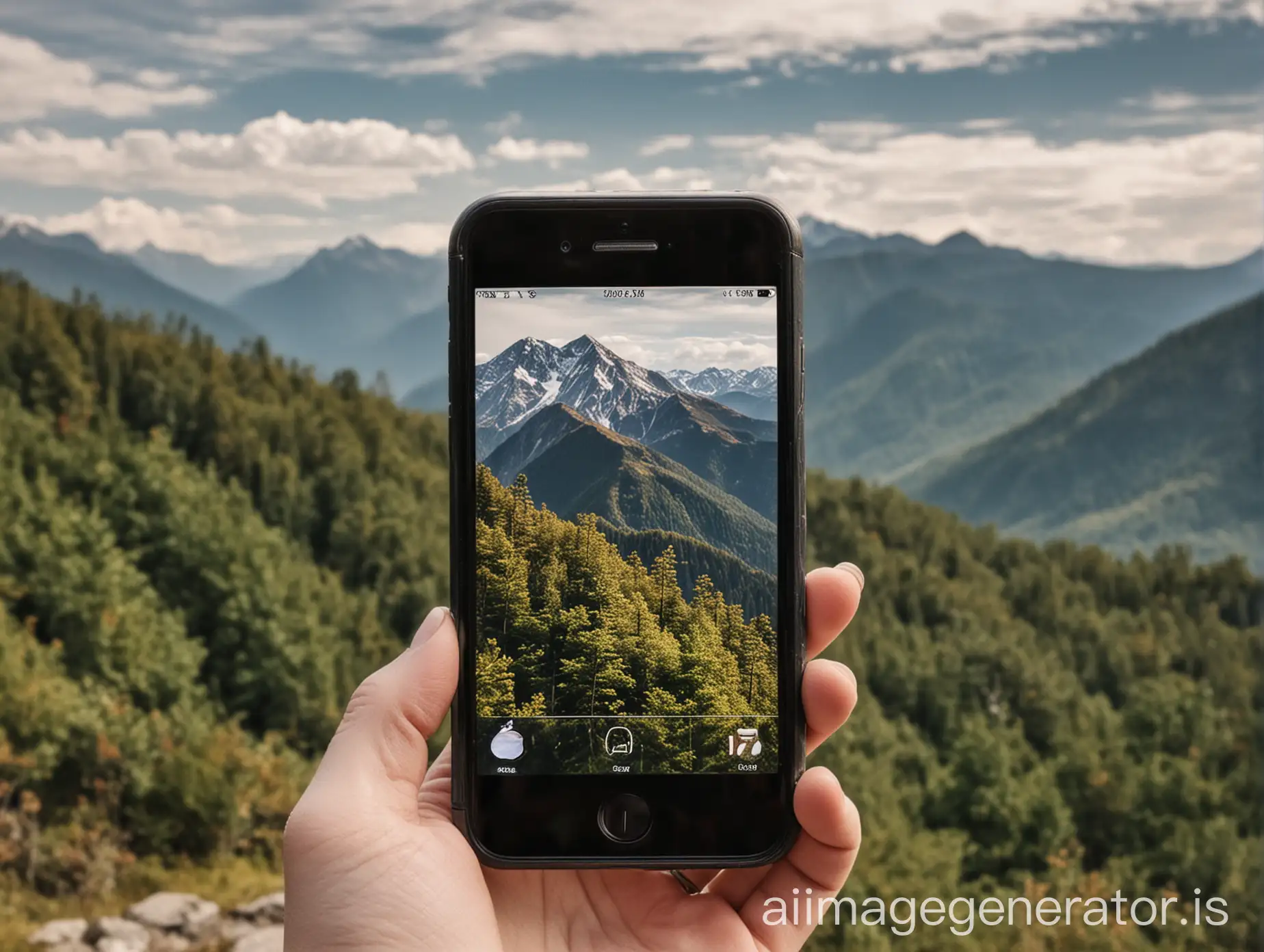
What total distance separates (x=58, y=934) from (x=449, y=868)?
2202 millimetres

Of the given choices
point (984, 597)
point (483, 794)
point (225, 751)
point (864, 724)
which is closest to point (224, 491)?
point (225, 751)

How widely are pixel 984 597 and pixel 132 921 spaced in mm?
2294

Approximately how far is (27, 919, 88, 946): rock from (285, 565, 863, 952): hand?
6.89ft

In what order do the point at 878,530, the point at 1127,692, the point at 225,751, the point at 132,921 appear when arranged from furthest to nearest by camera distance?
the point at 878,530 < the point at 1127,692 < the point at 225,751 < the point at 132,921

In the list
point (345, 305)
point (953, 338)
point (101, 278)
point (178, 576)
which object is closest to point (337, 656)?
point (178, 576)

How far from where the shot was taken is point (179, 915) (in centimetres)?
265

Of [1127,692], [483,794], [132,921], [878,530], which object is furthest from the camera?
[878,530]

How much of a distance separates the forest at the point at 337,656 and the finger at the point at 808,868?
5.89 ft

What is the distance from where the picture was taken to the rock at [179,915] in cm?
264

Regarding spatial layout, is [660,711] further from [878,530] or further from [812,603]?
[878,530]

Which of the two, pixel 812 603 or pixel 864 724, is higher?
pixel 812 603

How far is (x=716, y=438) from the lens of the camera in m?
A: 0.98

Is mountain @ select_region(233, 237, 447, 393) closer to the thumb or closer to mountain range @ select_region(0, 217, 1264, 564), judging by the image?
mountain range @ select_region(0, 217, 1264, 564)

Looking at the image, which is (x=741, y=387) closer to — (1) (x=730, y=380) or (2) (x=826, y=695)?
(1) (x=730, y=380)
